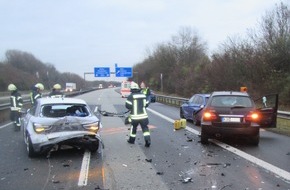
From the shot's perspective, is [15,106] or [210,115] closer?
[210,115]

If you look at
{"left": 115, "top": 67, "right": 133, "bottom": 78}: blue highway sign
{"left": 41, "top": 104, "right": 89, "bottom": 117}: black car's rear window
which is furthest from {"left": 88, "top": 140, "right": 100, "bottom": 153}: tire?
{"left": 115, "top": 67, "right": 133, "bottom": 78}: blue highway sign

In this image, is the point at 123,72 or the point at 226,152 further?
the point at 123,72

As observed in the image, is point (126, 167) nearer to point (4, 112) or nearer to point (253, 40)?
point (4, 112)

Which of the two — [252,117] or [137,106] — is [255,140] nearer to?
[252,117]

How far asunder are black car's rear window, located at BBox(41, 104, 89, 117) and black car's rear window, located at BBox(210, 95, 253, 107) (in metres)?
3.63

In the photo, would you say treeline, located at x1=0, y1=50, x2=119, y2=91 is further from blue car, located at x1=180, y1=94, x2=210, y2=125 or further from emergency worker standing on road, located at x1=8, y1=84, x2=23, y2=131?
emergency worker standing on road, located at x1=8, y1=84, x2=23, y2=131

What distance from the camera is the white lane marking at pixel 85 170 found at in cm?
676

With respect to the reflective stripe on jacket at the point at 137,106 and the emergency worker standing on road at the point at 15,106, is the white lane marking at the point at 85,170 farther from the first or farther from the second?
the emergency worker standing on road at the point at 15,106

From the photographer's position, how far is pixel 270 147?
1086 cm

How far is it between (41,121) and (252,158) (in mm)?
4830

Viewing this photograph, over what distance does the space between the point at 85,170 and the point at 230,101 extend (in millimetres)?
5173

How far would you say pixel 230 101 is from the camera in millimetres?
11305

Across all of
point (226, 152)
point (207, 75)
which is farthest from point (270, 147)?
point (207, 75)

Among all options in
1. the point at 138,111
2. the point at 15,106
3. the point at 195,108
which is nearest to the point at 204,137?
the point at 138,111
